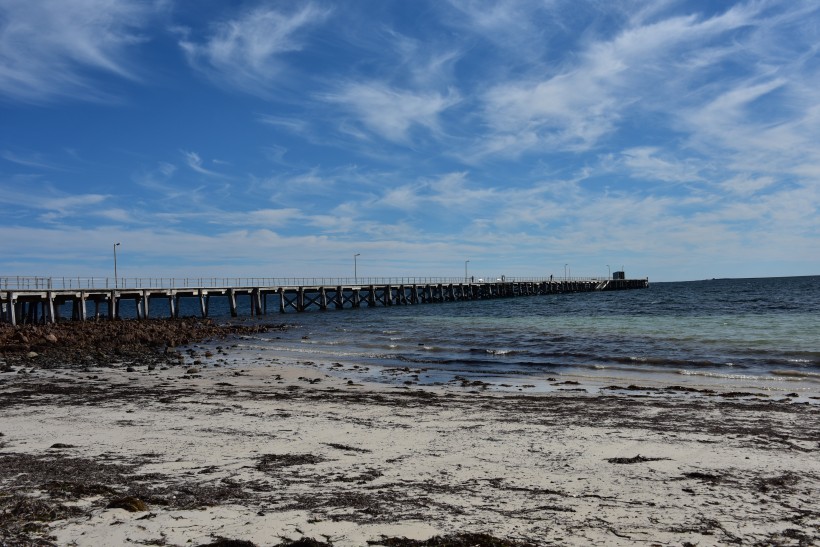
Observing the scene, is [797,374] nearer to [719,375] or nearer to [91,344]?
[719,375]

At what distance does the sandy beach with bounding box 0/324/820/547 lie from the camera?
217 inches

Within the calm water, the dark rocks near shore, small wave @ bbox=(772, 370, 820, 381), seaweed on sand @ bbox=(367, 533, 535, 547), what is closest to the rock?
seaweed on sand @ bbox=(367, 533, 535, 547)

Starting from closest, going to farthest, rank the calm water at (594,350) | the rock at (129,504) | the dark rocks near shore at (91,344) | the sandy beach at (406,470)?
the sandy beach at (406,470) → the rock at (129,504) → the calm water at (594,350) → the dark rocks near shore at (91,344)

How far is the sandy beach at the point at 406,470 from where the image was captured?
18.1 feet

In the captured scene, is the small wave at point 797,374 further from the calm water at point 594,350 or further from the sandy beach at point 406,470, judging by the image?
the sandy beach at point 406,470

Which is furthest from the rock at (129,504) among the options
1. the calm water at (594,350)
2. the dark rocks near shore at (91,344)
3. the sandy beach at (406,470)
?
the dark rocks near shore at (91,344)

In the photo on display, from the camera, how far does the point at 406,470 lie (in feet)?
24.8

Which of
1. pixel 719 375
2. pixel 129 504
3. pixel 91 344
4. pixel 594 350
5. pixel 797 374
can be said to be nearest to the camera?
pixel 129 504

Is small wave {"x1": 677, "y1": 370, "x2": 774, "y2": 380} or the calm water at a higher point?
the calm water

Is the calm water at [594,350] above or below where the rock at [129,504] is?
below

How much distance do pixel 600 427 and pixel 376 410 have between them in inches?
173

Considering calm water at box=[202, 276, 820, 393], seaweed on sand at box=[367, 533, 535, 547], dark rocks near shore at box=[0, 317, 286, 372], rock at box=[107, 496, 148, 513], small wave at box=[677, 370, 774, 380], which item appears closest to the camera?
seaweed on sand at box=[367, 533, 535, 547]

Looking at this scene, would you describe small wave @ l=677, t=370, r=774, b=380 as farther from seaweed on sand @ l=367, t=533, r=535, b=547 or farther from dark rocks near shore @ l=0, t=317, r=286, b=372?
dark rocks near shore @ l=0, t=317, r=286, b=372

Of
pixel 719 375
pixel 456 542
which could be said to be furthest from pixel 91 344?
pixel 456 542
